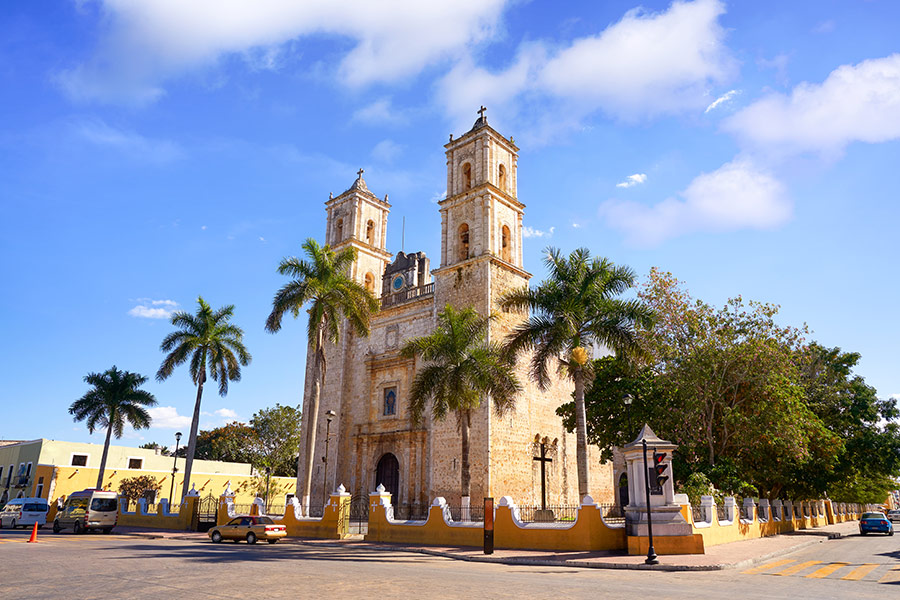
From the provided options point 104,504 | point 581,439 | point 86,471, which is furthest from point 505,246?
point 86,471

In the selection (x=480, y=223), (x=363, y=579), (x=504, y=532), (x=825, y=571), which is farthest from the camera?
(x=480, y=223)

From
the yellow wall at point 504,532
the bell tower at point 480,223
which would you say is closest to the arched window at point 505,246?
the bell tower at point 480,223

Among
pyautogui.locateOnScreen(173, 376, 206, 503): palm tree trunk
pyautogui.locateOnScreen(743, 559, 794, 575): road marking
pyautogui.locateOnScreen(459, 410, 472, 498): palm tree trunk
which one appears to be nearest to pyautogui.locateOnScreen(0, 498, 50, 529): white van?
pyautogui.locateOnScreen(173, 376, 206, 503): palm tree trunk

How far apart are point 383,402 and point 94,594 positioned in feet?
81.6

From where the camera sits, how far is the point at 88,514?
26.2 metres

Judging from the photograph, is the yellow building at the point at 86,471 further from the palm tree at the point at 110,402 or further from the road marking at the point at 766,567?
the road marking at the point at 766,567

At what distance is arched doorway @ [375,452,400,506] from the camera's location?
102ft

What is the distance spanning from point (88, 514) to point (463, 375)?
18480mm

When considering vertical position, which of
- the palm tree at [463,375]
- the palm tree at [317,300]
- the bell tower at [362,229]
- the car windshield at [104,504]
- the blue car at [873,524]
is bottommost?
the blue car at [873,524]

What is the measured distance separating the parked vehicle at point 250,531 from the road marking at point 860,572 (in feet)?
55.8

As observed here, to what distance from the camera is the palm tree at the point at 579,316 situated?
65.1 ft

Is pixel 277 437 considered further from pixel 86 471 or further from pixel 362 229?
pixel 362 229

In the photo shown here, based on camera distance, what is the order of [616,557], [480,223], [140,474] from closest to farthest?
[616,557], [480,223], [140,474]

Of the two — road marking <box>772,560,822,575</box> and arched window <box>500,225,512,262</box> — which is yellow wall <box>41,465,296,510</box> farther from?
road marking <box>772,560,822,575</box>
